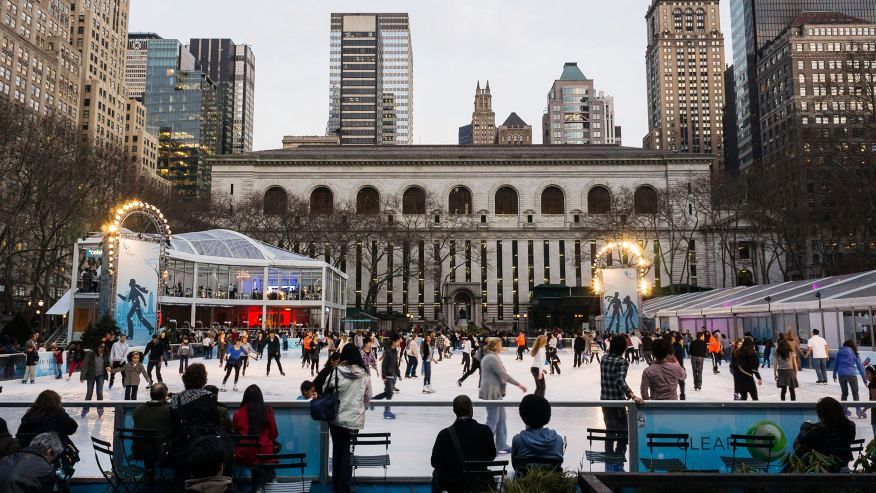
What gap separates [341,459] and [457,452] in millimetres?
1944

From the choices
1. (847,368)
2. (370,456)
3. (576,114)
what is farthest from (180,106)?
(370,456)

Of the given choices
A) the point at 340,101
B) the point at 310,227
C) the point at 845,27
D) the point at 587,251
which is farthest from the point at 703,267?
the point at 340,101

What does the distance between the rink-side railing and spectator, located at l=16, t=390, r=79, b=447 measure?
1.63 feet

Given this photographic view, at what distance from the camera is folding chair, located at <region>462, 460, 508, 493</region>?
5.27 meters

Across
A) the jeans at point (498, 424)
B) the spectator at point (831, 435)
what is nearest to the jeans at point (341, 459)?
the jeans at point (498, 424)

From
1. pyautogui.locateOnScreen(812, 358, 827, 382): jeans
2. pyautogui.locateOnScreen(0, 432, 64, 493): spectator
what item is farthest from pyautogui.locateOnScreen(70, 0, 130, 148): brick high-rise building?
pyautogui.locateOnScreen(0, 432, 64, 493): spectator

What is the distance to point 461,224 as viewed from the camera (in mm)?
73312

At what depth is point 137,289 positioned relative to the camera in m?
26.2

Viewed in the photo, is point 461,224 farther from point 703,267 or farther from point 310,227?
point 703,267

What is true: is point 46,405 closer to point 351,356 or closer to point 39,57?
point 351,356

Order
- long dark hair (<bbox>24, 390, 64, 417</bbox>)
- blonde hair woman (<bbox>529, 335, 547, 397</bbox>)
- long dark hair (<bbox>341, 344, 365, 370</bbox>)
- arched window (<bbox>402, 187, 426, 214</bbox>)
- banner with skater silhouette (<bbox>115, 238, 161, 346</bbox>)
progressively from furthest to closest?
arched window (<bbox>402, 187, 426, 214</bbox>) → banner with skater silhouette (<bbox>115, 238, 161, 346</bbox>) → blonde hair woman (<bbox>529, 335, 547, 397</bbox>) → long dark hair (<bbox>341, 344, 365, 370</bbox>) → long dark hair (<bbox>24, 390, 64, 417</bbox>)

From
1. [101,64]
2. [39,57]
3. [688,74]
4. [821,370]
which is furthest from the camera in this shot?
[688,74]

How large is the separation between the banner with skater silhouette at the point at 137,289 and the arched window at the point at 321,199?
160 feet

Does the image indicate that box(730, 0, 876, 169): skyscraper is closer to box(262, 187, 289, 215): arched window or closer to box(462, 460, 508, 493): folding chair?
box(262, 187, 289, 215): arched window
